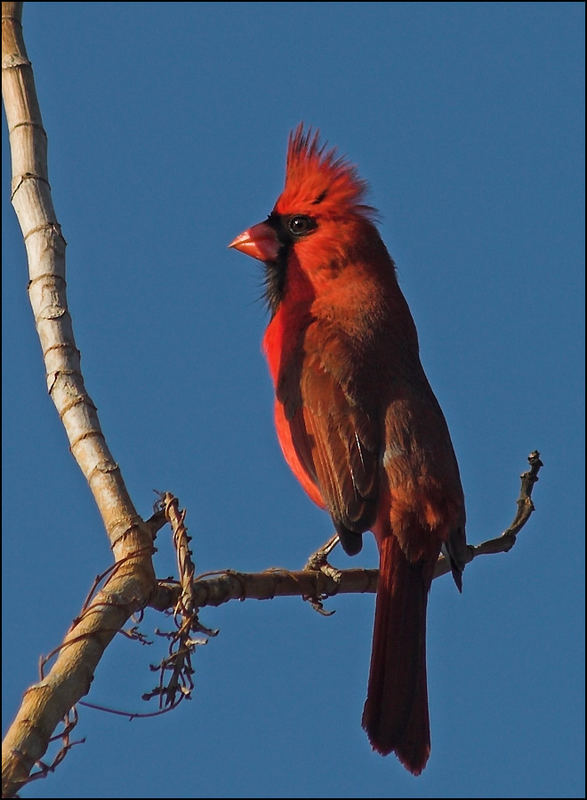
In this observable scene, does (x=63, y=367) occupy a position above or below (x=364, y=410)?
below

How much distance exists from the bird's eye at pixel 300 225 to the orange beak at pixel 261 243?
71mm

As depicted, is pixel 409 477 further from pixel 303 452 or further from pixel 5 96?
pixel 5 96

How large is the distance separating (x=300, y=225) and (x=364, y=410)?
33.7 inches

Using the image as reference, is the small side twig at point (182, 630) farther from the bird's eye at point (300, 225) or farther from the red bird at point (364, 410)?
the bird's eye at point (300, 225)

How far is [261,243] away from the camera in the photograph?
4.38 m

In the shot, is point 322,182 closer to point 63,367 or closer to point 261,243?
point 261,243

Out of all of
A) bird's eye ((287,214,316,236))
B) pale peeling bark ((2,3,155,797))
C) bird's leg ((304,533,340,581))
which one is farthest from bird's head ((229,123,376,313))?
pale peeling bark ((2,3,155,797))

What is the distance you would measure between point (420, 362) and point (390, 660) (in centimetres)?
119

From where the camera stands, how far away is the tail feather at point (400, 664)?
125 inches

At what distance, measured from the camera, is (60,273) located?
288 centimetres

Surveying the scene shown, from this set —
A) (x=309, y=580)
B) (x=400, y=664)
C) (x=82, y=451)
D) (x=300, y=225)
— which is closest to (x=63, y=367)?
(x=82, y=451)

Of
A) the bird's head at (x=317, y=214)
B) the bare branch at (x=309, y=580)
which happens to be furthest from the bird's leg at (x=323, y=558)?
the bird's head at (x=317, y=214)

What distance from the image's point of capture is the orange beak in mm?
4367

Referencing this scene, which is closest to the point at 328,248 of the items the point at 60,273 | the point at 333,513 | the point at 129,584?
the point at 333,513
